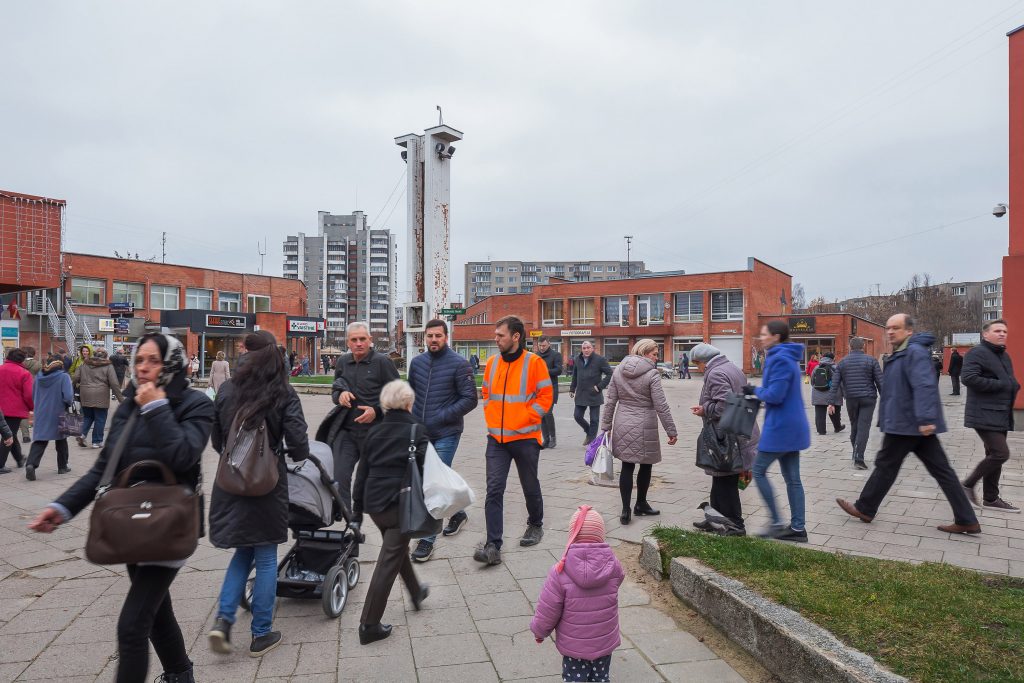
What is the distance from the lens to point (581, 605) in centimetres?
273

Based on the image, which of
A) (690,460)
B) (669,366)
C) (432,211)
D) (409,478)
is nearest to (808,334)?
(669,366)

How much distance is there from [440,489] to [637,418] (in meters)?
2.53

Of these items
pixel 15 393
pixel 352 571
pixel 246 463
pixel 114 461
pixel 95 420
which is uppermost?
pixel 114 461

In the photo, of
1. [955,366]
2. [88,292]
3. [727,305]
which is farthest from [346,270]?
[955,366]

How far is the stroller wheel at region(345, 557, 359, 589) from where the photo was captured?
13.8ft

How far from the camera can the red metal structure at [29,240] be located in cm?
1700

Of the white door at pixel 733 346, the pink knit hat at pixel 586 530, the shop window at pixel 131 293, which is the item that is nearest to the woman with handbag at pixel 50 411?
the pink knit hat at pixel 586 530

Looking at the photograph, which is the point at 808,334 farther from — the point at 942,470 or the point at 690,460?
the point at 942,470

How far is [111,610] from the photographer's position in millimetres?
4074

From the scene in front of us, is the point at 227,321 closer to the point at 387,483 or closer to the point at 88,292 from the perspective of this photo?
the point at 88,292

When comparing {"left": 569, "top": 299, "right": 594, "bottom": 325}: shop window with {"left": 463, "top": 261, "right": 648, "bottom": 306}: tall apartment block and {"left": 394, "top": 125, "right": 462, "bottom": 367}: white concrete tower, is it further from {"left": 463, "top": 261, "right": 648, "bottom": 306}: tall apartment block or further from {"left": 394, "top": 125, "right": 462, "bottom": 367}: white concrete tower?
{"left": 463, "top": 261, "right": 648, "bottom": 306}: tall apartment block

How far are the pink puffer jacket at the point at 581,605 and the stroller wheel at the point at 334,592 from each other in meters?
1.62

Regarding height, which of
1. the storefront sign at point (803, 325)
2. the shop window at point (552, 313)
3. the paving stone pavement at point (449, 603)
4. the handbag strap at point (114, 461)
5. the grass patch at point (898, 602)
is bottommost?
the paving stone pavement at point (449, 603)

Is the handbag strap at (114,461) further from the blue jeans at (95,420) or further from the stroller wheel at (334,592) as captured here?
the blue jeans at (95,420)
